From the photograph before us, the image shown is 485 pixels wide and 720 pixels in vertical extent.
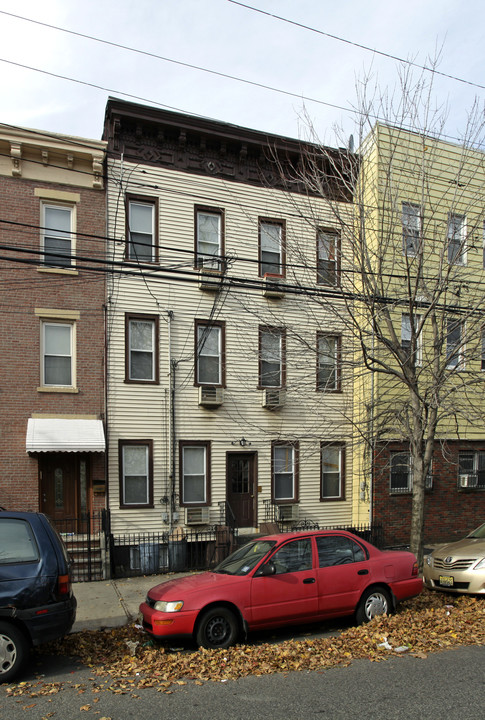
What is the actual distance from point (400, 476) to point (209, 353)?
21.6 ft

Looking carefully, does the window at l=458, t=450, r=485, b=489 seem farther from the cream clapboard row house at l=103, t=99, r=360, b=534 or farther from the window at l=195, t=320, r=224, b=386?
the window at l=195, t=320, r=224, b=386

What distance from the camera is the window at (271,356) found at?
54.6 feet

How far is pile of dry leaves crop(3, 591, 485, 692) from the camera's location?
679 centimetres

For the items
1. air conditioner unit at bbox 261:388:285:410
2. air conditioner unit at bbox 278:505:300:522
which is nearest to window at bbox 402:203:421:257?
air conditioner unit at bbox 261:388:285:410

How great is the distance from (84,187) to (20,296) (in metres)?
3.21

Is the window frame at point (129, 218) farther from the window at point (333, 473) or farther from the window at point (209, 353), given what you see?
the window at point (333, 473)

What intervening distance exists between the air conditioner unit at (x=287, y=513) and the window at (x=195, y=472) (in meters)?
2.05

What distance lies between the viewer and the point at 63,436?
544 inches

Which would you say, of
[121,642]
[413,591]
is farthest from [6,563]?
[413,591]

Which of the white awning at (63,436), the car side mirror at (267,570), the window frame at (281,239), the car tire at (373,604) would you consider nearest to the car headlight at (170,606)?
the car side mirror at (267,570)

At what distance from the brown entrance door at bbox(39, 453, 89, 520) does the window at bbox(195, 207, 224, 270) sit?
6144 mm

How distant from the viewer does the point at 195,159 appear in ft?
54.0

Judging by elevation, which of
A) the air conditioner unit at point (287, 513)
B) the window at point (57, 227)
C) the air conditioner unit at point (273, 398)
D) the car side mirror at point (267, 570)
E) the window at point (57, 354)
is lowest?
the air conditioner unit at point (287, 513)

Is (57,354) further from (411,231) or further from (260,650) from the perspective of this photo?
(260,650)
